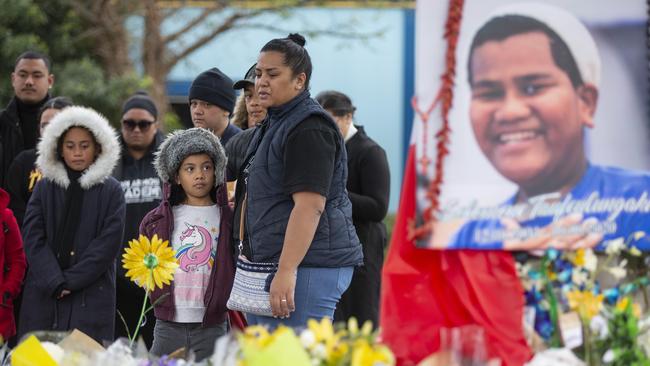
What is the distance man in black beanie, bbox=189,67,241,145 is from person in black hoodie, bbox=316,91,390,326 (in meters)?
0.76

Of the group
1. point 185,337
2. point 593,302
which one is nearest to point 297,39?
point 185,337

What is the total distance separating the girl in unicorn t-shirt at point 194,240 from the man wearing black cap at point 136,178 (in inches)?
43.3

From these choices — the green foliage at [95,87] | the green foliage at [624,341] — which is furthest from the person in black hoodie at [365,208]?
the green foliage at [95,87]

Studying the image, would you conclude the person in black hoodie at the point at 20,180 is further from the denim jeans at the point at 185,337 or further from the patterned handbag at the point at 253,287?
the patterned handbag at the point at 253,287

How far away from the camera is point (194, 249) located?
4836 millimetres

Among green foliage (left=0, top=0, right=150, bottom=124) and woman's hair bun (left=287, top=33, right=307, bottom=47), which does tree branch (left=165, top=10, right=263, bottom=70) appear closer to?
green foliage (left=0, top=0, right=150, bottom=124)

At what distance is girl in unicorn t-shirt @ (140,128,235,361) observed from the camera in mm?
4773

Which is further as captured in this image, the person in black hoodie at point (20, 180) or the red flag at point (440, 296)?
the person in black hoodie at point (20, 180)

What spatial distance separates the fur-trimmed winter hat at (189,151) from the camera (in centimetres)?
497

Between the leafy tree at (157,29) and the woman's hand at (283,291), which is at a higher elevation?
the leafy tree at (157,29)

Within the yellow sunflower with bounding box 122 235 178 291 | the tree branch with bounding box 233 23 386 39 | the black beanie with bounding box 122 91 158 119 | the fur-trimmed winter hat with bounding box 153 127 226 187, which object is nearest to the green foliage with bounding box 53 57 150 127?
the tree branch with bounding box 233 23 386 39

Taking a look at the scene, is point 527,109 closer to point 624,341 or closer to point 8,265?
point 624,341

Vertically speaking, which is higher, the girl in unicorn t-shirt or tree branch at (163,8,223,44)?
tree branch at (163,8,223,44)

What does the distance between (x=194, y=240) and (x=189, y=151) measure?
0.42 meters
